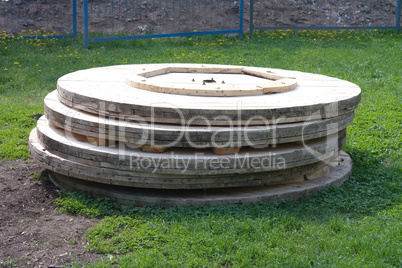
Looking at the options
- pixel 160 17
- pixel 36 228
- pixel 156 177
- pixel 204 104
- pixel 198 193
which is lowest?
pixel 36 228

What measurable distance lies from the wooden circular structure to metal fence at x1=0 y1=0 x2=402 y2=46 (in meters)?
8.95

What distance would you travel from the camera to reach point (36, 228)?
3.69 meters

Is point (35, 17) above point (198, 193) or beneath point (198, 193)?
above

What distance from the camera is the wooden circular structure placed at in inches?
147

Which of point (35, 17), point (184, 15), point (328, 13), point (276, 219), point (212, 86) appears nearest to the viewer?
point (276, 219)

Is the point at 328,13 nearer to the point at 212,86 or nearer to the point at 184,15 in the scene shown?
the point at 184,15

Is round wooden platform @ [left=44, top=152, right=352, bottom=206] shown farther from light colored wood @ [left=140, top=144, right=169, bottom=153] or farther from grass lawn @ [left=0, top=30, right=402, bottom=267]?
light colored wood @ [left=140, top=144, right=169, bottom=153]

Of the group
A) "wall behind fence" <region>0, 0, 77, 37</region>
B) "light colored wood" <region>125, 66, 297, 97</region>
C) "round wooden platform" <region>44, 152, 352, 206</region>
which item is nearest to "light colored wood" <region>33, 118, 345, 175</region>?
"round wooden platform" <region>44, 152, 352, 206</region>

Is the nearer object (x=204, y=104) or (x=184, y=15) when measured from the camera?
(x=204, y=104)

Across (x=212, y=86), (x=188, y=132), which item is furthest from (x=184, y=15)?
→ (x=188, y=132)

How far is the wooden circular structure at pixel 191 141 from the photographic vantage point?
3738mm

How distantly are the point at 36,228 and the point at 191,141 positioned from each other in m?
1.24

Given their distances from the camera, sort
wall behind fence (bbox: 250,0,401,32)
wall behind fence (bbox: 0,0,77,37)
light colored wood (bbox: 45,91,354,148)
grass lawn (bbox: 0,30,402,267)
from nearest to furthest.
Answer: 1. grass lawn (bbox: 0,30,402,267)
2. light colored wood (bbox: 45,91,354,148)
3. wall behind fence (bbox: 0,0,77,37)
4. wall behind fence (bbox: 250,0,401,32)

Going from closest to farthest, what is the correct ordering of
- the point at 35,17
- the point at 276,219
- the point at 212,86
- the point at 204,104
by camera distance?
the point at 276,219 → the point at 204,104 → the point at 212,86 → the point at 35,17
